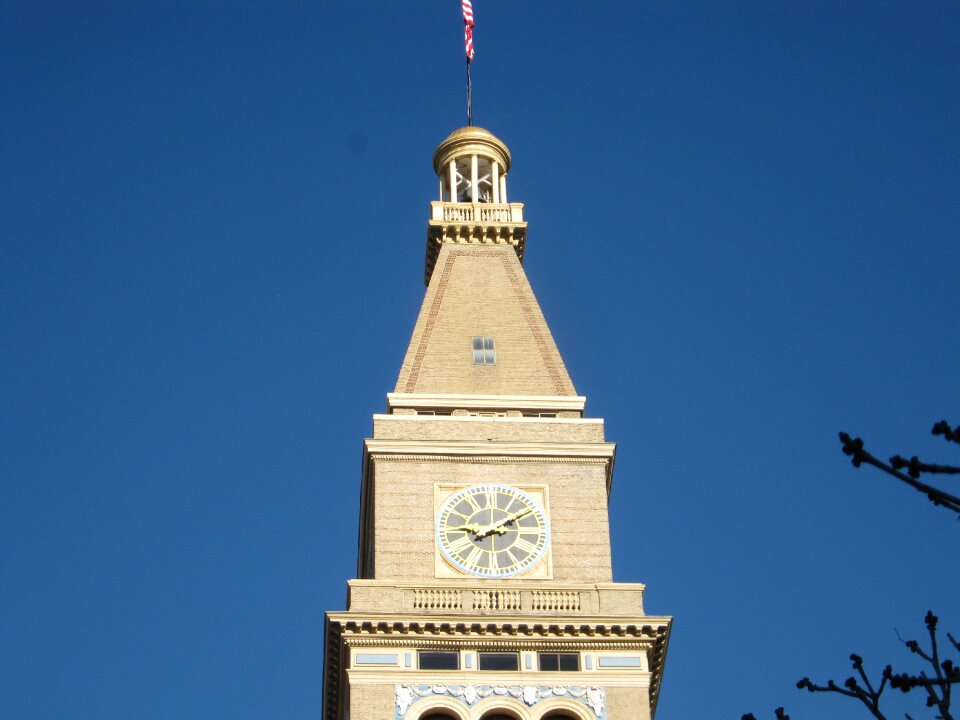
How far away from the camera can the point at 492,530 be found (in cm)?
6128

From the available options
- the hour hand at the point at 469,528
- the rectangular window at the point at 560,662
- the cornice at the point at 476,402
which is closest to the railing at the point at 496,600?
the rectangular window at the point at 560,662

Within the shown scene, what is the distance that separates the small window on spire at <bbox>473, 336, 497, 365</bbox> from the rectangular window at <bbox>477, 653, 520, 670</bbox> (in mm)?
12842

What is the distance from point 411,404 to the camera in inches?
2579

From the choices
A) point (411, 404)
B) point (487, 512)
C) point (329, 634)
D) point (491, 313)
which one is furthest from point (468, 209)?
point (329, 634)

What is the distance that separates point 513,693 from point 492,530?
6211mm

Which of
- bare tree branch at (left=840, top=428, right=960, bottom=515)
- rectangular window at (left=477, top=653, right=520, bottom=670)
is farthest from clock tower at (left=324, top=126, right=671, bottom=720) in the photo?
bare tree branch at (left=840, top=428, right=960, bottom=515)

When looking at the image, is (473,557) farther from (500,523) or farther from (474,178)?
(474,178)

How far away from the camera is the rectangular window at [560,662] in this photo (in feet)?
190

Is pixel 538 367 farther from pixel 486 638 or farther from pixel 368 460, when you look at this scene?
pixel 486 638

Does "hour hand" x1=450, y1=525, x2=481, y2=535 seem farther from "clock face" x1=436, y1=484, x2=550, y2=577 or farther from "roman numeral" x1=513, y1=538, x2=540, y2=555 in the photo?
"roman numeral" x1=513, y1=538, x2=540, y2=555

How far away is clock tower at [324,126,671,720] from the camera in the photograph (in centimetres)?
5722

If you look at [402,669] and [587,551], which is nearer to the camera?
[402,669]

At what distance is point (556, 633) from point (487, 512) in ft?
17.9

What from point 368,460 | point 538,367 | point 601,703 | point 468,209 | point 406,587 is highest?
point 468,209
